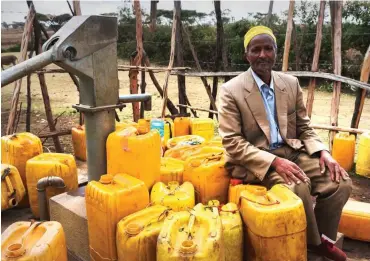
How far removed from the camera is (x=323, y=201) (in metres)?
2.57

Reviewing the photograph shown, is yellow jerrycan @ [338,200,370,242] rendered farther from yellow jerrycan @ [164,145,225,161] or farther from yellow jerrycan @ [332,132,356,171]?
yellow jerrycan @ [332,132,356,171]

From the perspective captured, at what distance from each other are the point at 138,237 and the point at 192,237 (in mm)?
337

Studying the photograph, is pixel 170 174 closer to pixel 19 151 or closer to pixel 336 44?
pixel 19 151

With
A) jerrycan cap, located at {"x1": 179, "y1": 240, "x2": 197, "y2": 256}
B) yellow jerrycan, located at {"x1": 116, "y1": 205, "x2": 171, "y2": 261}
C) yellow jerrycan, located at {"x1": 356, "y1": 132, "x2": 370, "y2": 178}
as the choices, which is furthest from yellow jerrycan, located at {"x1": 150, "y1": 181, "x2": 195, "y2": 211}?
yellow jerrycan, located at {"x1": 356, "y1": 132, "x2": 370, "y2": 178}

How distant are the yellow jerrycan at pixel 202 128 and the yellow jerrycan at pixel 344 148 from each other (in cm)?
178

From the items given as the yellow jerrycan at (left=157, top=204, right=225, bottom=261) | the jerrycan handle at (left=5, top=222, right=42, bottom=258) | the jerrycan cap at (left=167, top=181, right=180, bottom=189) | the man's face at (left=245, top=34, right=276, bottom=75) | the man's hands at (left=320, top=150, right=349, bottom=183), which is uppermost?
the man's face at (left=245, top=34, right=276, bottom=75)

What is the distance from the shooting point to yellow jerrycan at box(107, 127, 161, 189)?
2.48 metres

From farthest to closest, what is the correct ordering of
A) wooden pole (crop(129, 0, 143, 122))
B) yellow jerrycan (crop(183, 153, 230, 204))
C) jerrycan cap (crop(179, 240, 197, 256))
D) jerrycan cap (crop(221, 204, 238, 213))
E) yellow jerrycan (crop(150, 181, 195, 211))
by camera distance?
1. wooden pole (crop(129, 0, 143, 122))
2. yellow jerrycan (crop(183, 153, 230, 204))
3. yellow jerrycan (crop(150, 181, 195, 211))
4. jerrycan cap (crop(221, 204, 238, 213))
5. jerrycan cap (crop(179, 240, 197, 256))

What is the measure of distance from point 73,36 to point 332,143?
4213 mm

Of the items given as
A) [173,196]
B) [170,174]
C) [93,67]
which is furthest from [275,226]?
[93,67]

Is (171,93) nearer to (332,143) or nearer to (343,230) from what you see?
(332,143)

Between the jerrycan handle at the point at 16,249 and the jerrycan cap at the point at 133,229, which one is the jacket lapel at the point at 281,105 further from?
the jerrycan handle at the point at 16,249

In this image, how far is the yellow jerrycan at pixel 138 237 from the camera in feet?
6.73

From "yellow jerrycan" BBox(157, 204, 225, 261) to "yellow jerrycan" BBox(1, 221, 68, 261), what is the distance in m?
0.58
